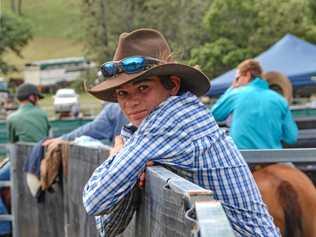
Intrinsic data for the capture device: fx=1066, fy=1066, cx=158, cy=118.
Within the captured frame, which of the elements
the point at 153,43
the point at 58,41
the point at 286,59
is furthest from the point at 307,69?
the point at 58,41

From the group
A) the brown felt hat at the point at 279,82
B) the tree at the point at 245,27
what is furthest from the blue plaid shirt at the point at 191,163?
the tree at the point at 245,27

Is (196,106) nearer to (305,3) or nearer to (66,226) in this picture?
(66,226)

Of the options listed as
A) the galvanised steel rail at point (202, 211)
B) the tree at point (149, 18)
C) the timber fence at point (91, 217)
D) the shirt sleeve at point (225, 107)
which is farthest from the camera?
the tree at point (149, 18)

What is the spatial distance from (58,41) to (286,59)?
355 ft

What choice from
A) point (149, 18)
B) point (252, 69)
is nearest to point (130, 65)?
point (252, 69)

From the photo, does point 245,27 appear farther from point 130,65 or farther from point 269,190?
point 130,65

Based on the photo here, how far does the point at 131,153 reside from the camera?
411cm

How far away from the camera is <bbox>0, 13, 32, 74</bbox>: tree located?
94250 millimetres

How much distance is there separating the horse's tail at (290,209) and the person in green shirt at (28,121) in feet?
18.5

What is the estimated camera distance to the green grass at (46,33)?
121125 mm

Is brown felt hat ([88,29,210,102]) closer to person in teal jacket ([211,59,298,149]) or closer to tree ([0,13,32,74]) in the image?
person in teal jacket ([211,59,298,149])

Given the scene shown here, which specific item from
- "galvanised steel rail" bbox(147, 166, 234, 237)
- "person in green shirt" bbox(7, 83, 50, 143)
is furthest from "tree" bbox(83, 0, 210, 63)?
"galvanised steel rail" bbox(147, 166, 234, 237)

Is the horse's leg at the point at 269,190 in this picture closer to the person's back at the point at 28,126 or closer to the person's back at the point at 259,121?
the person's back at the point at 259,121

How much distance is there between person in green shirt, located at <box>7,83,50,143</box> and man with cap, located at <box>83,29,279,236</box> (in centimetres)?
813
